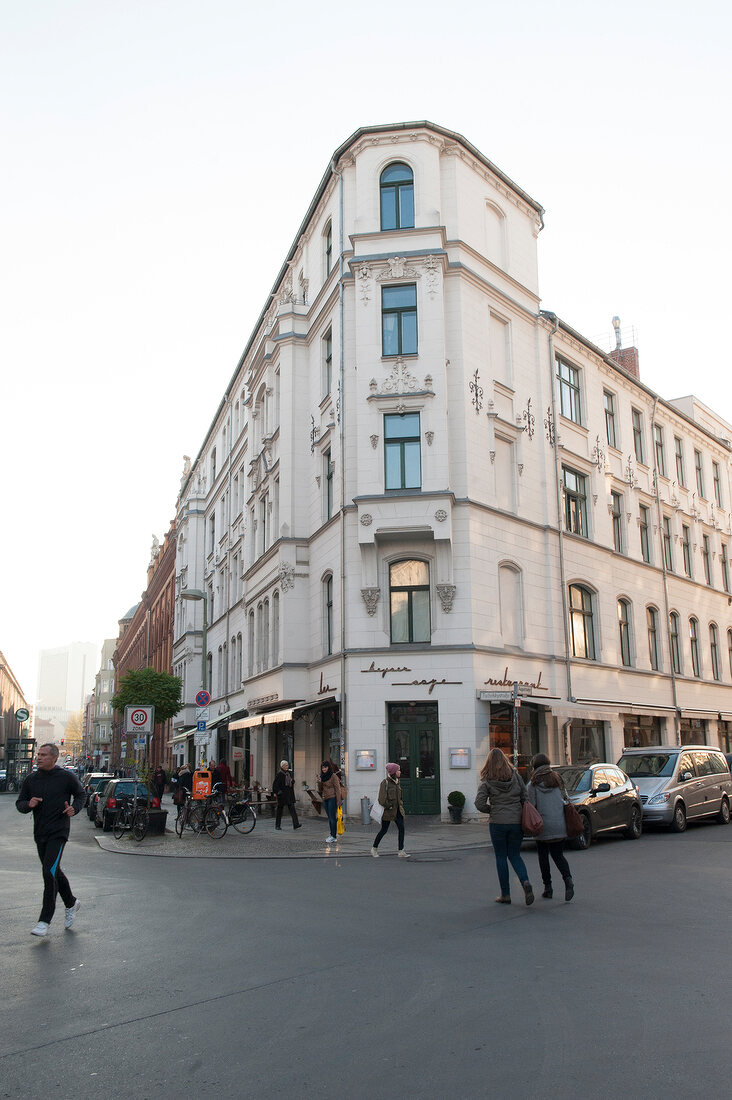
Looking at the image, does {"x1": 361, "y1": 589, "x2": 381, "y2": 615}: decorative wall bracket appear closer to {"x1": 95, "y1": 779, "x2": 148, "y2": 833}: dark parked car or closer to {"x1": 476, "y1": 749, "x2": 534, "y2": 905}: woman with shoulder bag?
{"x1": 95, "y1": 779, "x2": 148, "y2": 833}: dark parked car

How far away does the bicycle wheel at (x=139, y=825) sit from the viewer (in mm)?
A: 20125

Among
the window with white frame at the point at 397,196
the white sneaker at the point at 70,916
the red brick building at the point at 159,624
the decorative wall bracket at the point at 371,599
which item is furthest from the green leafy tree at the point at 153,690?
the white sneaker at the point at 70,916

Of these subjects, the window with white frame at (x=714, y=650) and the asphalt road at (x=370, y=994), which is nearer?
the asphalt road at (x=370, y=994)

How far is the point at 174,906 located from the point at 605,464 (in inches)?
1038

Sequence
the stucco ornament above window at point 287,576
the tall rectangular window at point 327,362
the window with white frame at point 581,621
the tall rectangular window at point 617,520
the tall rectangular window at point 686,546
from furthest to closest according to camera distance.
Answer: the tall rectangular window at point 686,546 < the tall rectangular window at point 617,520 < the window with white frame at point 581,621 < the stucco ornament above window at point 287,576 < the tall rectangular window at point 327,362

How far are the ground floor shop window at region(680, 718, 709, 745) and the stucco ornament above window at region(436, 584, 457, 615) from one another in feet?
52.7

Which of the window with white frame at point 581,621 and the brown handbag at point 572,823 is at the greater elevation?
the window with white frame at point 581,621

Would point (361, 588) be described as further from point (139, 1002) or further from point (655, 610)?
point (139, 1002)

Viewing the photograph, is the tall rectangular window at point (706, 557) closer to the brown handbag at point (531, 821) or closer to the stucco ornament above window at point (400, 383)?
the stucco ornament above window at point (400, 383)

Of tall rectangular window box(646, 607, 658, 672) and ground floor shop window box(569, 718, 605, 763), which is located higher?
tall rectangular window box(646, 607, 658, 672)

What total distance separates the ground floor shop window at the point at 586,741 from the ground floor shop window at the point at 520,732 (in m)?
2.00

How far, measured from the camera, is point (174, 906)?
10.5 metres

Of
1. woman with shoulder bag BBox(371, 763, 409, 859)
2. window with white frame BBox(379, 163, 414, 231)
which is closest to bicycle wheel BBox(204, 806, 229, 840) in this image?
woman with shoulder bag BBox(371, 763, 409, 859)

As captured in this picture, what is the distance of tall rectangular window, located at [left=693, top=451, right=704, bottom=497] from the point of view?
42688 millimetres
